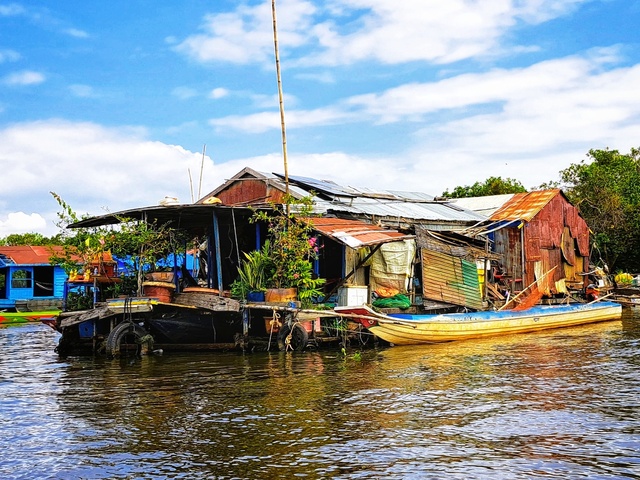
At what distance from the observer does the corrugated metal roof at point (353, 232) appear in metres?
14.6

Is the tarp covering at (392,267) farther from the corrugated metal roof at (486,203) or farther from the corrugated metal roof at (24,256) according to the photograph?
the corrugated metal roof at (24,256)

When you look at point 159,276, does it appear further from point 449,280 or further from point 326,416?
point 449,280

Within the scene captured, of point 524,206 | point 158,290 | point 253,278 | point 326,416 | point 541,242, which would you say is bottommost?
point 326,416

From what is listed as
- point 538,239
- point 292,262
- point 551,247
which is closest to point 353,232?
point 292,262

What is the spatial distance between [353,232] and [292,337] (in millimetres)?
2787

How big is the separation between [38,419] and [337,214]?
10.6 m

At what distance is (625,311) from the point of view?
26.5 m

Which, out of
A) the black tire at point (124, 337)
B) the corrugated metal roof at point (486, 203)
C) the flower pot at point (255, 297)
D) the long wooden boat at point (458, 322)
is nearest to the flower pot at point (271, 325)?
the flower pot at point (255, 297)

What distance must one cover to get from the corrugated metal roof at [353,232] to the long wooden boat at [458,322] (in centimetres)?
143

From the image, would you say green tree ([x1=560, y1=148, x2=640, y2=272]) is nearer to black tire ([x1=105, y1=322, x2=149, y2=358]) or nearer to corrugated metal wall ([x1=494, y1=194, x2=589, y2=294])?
corrugated metal wall ([x1=494, y1=194, x2=589, y2=294])

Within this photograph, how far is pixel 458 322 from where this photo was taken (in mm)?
15906

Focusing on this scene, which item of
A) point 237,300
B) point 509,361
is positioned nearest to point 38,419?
point 237,300

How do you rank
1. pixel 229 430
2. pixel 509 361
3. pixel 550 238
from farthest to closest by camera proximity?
1. pixel 550 238
2. pixel 509 361
3. pixel 229 430

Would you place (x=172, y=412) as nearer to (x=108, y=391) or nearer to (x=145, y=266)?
(x=108, y=391)
